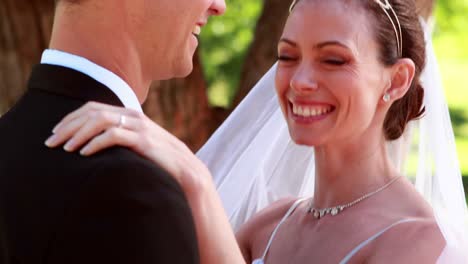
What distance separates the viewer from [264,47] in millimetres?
5664

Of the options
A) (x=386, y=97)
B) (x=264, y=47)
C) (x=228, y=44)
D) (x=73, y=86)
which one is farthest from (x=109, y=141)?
(x=228, y=44)

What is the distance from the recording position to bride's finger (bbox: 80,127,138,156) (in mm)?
2078

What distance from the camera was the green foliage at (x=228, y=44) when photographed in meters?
8.58

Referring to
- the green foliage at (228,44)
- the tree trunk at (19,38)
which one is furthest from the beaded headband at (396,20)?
the green foliage at (228,44)

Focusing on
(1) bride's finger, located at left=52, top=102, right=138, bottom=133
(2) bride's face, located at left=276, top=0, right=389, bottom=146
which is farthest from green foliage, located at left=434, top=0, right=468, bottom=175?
(1) bride's finger, located at left=52, top=102, right=138, bottom=133

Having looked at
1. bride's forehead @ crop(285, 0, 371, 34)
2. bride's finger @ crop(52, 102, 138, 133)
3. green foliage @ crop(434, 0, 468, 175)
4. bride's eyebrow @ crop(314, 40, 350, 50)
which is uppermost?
bride's forehead @ crop(285, 0, 371, 34)

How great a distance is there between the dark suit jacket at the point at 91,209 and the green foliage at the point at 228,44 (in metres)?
6.41

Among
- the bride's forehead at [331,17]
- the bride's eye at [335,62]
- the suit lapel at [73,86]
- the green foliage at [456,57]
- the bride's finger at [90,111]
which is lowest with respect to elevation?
the green foliage at [456,57]

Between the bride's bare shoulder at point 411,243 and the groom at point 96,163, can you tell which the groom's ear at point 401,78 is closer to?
the bride's bare shoulder at point 411,243

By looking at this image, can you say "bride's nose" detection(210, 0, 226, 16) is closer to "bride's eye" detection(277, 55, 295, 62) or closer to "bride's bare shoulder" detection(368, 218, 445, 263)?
"bride's eye" detection(277, 55, 295, 62)

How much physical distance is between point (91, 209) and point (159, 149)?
0.25 m

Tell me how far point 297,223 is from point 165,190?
1.71 metres

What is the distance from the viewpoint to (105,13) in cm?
232

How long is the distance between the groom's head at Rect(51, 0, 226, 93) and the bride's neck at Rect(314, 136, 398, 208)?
110 centimetres
